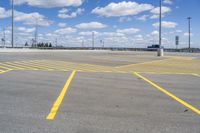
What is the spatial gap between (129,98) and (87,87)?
7.09ft

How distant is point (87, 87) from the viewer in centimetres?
880

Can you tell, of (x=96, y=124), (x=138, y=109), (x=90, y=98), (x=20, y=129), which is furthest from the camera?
(x=90, y=98)

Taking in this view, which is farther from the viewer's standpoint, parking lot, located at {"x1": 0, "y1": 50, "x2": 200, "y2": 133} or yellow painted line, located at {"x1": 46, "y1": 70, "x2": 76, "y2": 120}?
yellow painted line, located at {"x1": 46, "y1": 70, "x2": 76, "y2": 120}

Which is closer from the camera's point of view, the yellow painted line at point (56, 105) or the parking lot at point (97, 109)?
the parking lot at point (97, 109)

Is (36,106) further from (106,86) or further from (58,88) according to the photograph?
(106,86)

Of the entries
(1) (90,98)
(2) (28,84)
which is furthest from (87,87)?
(2) (28,84)

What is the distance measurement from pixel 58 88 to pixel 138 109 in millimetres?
3599

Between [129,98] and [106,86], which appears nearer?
[129,98]

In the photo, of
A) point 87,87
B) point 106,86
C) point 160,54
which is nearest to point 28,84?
point 87,87

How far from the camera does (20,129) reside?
4422 millimetres

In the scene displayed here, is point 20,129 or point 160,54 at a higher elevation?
point 160,54

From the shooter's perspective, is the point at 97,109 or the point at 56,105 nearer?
the point at 97,109

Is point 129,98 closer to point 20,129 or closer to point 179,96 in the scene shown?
point 179,96

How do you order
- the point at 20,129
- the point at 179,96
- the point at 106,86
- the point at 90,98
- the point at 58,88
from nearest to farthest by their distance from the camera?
the point at 20,129, the point at 90,98, the point at 179,96, the point at 58,88, the point at 106,86
